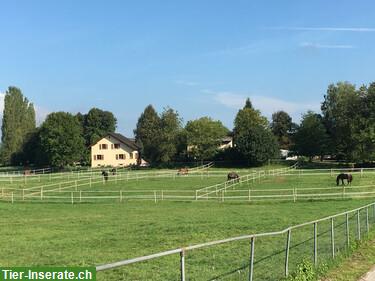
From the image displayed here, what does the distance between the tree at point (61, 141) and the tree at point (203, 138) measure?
2290cm

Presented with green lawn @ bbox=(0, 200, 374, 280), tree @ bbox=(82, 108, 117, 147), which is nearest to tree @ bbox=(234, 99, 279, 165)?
green lawn @ bbox=(0, 200, 374, 280)

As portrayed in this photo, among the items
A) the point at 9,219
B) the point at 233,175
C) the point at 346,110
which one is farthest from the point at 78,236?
the point at 346,110

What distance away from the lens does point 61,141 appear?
11131cm

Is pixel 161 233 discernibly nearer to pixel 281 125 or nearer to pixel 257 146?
pixel 257 146

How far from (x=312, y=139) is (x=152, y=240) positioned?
94.4 m

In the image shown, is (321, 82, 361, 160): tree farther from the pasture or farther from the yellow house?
the pasture

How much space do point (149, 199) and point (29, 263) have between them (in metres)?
27.9

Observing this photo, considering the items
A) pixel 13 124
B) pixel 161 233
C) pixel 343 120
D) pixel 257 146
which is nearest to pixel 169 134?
pixel 257 146

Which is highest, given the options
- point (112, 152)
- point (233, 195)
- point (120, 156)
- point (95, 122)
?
point (95, 122)

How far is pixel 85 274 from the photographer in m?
5.86

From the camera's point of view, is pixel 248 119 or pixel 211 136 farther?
pixel 248 119

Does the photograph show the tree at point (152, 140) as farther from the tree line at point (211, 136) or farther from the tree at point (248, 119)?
the tree at point (248, 119)

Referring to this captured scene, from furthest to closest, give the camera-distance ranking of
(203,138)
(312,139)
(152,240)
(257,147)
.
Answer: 1. (203,138)
2. (312,139)
3. (257,147)
4. (152,240)

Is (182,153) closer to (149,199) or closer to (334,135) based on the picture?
(334,135)
